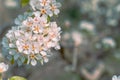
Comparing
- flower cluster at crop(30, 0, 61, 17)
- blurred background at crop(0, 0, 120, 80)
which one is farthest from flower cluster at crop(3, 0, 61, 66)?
blurred background at crop(0, 0, 120, 80)

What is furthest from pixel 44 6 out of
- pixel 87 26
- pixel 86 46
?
pixel 86 46

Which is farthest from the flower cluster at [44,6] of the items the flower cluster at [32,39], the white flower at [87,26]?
the white flower at [87,26]

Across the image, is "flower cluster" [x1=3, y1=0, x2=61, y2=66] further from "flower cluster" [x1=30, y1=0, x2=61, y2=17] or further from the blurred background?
the blurred background

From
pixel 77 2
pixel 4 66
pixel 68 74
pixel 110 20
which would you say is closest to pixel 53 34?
pixel 4 66

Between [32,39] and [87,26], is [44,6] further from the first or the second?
[87,26]

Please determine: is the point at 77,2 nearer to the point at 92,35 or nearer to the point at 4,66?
the point at 92,35
